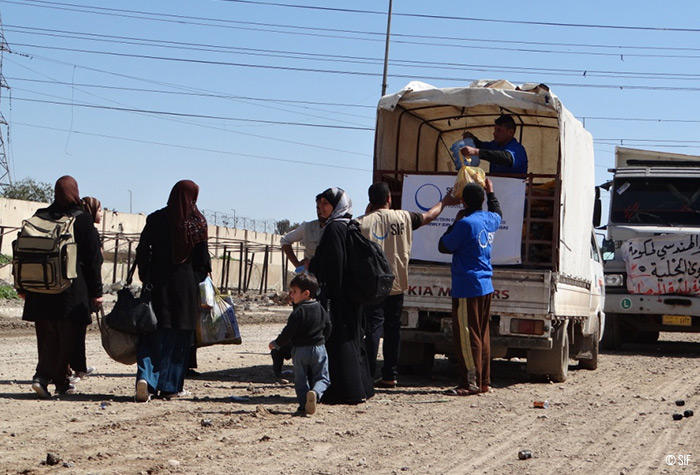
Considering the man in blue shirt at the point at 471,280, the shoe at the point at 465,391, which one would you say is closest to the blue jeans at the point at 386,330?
the man in blue shirt at the point at 471,280

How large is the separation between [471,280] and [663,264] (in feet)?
25.8

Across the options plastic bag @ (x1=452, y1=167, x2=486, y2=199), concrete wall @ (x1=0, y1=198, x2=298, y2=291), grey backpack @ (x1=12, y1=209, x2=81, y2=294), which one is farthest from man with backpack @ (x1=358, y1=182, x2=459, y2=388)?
concrete wall @ (x1=0, y1=198, x2=298, y2=291)

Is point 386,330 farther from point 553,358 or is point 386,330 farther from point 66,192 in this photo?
point 66,192

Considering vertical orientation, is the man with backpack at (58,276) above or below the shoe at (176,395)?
above

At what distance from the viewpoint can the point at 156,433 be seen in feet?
22.9

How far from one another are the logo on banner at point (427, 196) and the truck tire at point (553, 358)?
188 cm

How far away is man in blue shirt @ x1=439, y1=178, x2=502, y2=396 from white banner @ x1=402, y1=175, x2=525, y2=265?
0.84 meters

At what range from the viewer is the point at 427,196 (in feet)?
35.9

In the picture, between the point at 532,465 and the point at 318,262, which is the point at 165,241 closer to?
the point at 318,262

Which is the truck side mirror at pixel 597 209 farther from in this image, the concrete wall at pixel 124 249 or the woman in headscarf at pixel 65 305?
the concrete wall at pixel 124 249

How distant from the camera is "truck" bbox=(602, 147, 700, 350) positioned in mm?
16297

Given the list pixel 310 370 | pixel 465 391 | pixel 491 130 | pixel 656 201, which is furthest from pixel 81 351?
pixel 656 201

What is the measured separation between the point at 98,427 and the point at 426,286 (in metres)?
4.47

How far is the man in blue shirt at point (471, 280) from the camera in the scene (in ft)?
31.4
